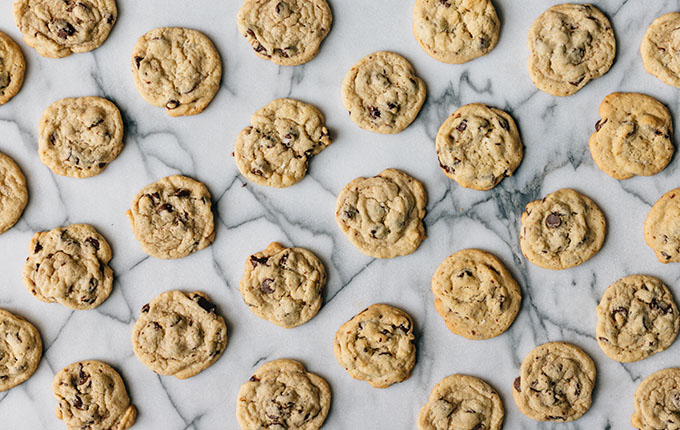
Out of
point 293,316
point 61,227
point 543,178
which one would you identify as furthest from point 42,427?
point 543,178

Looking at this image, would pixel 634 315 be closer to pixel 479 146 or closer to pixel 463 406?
pixel 463 406

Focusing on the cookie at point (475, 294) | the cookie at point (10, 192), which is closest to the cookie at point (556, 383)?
the cookie at point (475, 294)

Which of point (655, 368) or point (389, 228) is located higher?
point (389, 228)

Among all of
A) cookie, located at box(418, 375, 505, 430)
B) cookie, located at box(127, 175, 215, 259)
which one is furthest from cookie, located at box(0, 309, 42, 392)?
cookie, located at box(418, 375, 505, 430)

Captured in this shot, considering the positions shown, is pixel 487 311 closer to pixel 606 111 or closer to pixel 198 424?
pixel 606 111

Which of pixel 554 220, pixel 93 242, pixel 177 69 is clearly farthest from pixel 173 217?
pixel 554 220

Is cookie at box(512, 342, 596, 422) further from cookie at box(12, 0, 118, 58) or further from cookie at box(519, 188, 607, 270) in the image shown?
cookie at box(12, 0, 118, 58)
